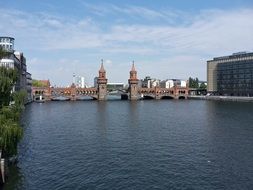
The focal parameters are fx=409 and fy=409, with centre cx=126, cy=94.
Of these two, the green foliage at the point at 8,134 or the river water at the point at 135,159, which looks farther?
the river water at the point at 135,159

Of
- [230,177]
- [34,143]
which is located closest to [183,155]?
[230,177]

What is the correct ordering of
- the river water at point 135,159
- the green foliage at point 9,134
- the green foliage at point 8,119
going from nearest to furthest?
the green foliage at point 9,134 → the green foliage at point 8,119 → the river water at point 135,159

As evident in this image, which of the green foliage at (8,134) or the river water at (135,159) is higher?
the green foliage at (8,134)

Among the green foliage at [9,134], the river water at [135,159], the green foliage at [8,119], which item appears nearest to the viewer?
the green foliage at [9,134]

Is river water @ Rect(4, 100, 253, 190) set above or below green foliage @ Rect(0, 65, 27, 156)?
below

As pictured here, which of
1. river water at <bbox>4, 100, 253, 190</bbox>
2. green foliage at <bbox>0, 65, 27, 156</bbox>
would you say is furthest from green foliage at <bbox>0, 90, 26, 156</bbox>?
river water at <bbox>4, 100, 253, 190</bbox>

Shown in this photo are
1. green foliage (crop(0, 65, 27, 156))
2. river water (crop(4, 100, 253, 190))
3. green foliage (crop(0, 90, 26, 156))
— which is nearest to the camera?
green foliage (crop(0, 90, 26, 156))

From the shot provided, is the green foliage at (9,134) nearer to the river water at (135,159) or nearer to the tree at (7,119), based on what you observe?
the tree at (7,119)

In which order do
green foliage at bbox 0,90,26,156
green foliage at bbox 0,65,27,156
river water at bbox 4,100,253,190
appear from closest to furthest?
green foliage at bbox 0,90,26,156, green foliage at bbox 0,65,27,156, river water at bbox 4,100,253,190

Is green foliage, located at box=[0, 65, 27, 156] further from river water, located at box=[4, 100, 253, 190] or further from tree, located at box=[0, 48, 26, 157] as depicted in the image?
river water, located at box=[4, 100, 253, 190]

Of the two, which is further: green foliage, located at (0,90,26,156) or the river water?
the river water

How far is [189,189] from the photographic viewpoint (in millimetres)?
39938

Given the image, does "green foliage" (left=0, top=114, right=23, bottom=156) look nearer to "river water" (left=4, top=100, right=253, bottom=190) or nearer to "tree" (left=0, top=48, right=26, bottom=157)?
"tree" (left=0, top=48, right=26, bottom=157)

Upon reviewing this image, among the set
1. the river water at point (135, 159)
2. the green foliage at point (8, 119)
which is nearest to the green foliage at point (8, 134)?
the green foliage at point (8, 119)
